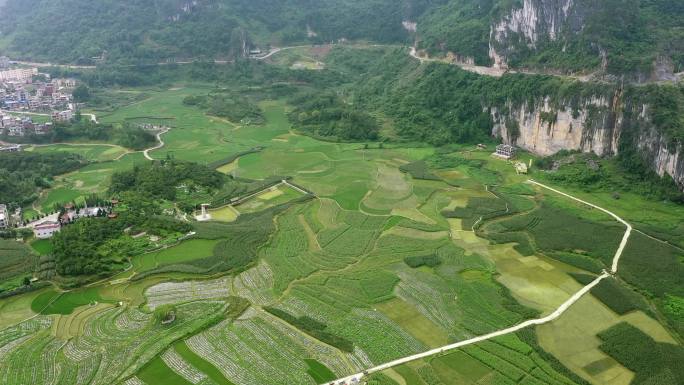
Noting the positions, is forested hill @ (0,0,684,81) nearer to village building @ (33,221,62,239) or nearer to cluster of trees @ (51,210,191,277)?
cluster of trees @ (51,210,191,277)

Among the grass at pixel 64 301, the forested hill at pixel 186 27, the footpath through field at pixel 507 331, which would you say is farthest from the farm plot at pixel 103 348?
the forested hill at pixel 186 27

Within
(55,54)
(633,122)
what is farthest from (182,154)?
(55,54)

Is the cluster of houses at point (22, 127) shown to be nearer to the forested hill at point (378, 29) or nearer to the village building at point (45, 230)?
the village building at point (45, 230)

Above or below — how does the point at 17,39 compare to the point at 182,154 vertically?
above

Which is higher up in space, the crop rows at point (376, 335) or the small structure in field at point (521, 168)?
the small structure in field at point (521, 168)

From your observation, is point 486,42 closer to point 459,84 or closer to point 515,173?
point 459,84

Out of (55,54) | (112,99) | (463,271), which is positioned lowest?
(463,271)
